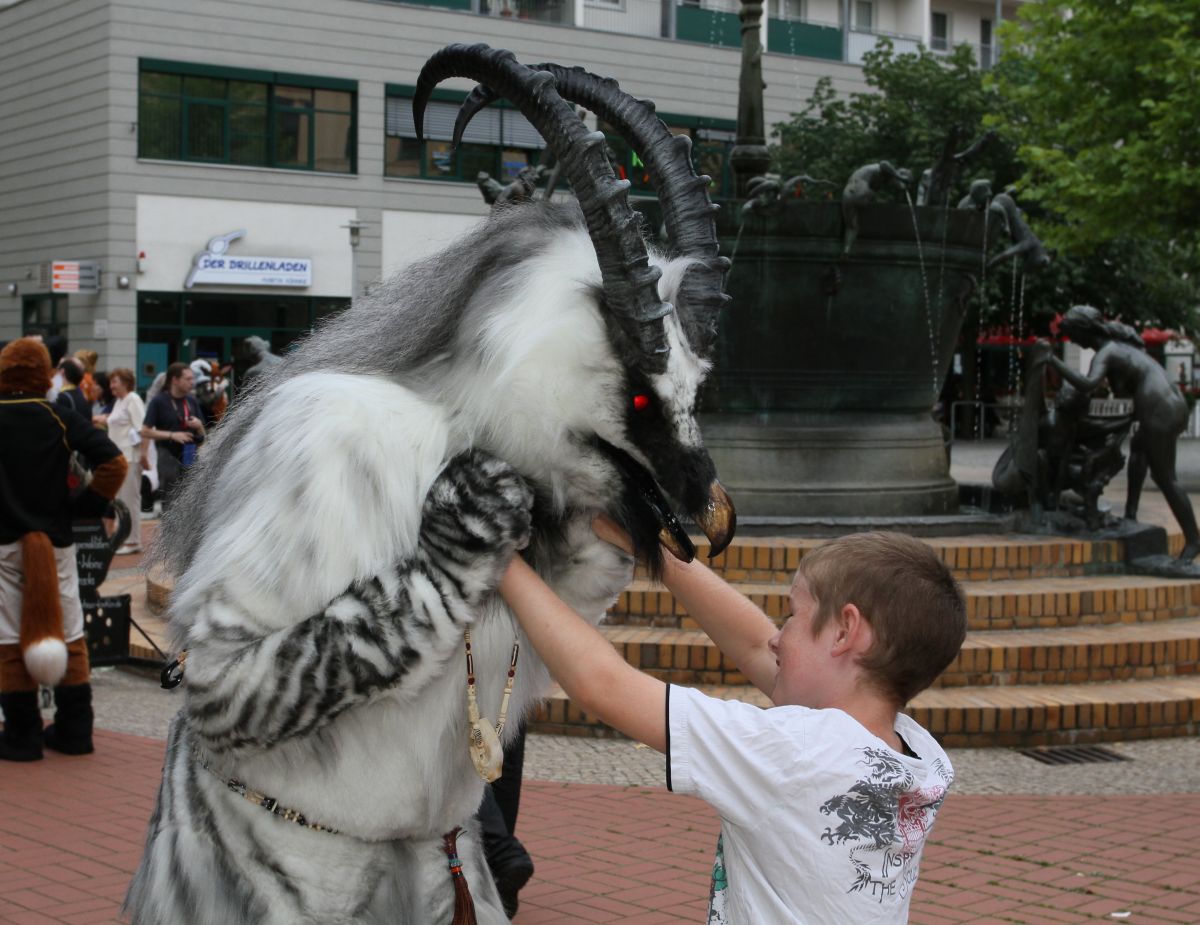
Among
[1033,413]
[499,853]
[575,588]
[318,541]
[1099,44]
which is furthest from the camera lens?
[1099,44]

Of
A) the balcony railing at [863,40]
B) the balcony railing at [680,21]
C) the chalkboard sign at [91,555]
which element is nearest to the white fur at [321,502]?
the chalkboard sign at [91,555]

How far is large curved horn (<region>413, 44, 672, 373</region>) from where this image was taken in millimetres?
1956

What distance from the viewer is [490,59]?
7.16 ft

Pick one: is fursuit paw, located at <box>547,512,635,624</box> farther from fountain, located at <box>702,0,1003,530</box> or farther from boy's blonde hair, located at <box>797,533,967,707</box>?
fountain, located at <box>702,0,1003,530</box>

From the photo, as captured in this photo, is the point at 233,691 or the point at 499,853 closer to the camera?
the point at 233,691

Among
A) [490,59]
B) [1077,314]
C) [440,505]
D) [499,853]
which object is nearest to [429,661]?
[440,505]

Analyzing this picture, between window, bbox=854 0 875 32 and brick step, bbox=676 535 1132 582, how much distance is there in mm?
30964

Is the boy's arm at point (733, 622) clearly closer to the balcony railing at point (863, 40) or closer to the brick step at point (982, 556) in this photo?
the brick step at point (982, 556)

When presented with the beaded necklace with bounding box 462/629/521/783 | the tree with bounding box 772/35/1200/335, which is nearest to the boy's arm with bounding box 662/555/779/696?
the beaded necklace with bounding box 462/629/521/783

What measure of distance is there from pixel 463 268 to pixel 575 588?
1.70 ft

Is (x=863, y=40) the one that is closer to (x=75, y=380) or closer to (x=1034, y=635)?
(x=75, y=380)

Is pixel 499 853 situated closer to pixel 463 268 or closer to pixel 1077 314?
pixel 463 268

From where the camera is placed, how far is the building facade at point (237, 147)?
2811cm

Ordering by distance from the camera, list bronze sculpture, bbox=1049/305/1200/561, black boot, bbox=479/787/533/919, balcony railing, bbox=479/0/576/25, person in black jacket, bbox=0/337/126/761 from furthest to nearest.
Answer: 1. balcony railing, bbox=479/0/576/25
2. bronze sculpture, bbox=1049/305/1200/561
3. person in black jacket, bbox=0/337/126/761
4. black boot, bbox=479/787/533/919
